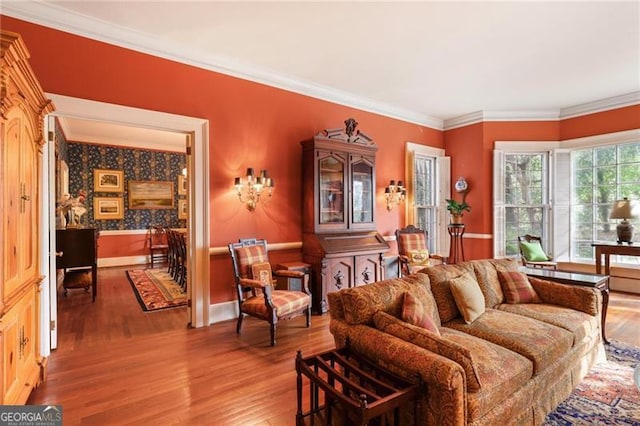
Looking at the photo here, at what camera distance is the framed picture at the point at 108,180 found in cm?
754

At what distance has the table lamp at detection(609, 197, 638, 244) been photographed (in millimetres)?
4508

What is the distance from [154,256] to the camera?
8.05 m

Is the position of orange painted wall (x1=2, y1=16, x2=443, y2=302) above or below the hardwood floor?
above

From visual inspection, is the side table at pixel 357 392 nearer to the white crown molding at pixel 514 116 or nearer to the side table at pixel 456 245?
the side table at pixel 456 245

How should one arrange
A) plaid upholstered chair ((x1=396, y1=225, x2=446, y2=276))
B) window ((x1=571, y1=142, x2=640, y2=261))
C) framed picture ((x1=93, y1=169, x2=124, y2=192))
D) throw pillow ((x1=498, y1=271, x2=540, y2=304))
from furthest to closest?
framed picture ((x1=93, y1=169, x2=124, y2=192)), window ((x1=571, y1=142, x2=640, y2=261)), plaid upholstered chair ((x1=396, y1=225, x2=446, y2=276)), throw pillow ((x1=498, y1=271, x2=540, y2=304))

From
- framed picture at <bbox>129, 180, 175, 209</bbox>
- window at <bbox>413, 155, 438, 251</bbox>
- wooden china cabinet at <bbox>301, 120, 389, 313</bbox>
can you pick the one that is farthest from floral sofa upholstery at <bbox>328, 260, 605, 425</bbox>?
framed picture at <bbox>129, 180, 175, 209</bbox>

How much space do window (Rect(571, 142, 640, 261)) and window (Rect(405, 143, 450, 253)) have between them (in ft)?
6.85

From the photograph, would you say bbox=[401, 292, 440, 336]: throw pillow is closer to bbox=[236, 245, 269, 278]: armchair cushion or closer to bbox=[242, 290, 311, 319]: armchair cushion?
bbox=[242, 290, 311, 319]: armchair cushion

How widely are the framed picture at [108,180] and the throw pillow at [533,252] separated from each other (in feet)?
27.8

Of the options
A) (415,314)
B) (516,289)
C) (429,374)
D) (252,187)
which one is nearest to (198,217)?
(252,187)

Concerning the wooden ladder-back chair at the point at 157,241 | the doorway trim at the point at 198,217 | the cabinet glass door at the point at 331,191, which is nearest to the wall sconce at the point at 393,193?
the cabinet glass door at the point at 331,191

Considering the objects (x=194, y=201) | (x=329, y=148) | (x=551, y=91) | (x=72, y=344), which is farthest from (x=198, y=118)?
(x=551, y=91)

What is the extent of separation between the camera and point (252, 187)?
13.4 feet

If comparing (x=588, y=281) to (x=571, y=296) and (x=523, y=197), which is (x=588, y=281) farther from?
(x=523, y=197)
